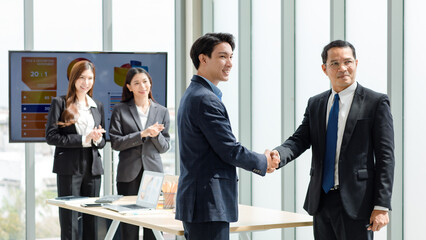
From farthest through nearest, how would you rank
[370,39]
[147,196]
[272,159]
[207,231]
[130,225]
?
[130,225]
[370,39]
[147,196]
[272,159]
[207,231]

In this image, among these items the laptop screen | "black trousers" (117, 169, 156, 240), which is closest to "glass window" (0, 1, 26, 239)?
"black trousers" (117, 169, 156, 240)

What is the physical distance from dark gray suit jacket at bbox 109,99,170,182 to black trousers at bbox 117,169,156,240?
5 cm

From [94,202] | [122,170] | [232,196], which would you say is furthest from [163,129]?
[232,196]

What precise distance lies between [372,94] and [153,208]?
170 centimetres

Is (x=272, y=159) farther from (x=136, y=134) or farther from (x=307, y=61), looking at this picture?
(x=307, y=61)

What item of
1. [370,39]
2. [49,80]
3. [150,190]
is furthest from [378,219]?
[49,80]

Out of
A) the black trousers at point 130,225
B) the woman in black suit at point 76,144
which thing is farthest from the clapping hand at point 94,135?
the black trousers at point 130,225

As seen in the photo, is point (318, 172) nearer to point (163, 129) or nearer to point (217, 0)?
point (163, 129)

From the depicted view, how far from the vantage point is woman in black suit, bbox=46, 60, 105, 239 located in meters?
5.10

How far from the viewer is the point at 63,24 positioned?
684 centimetres

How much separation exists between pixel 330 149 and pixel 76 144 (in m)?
2.60

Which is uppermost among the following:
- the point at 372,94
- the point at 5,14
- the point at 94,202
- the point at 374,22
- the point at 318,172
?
the point at 5,14

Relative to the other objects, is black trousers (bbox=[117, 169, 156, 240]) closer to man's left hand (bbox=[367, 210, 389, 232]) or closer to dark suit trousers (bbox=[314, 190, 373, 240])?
dark suit trousers (bbox=[314, 190, 373, 240])

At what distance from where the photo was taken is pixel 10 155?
6.73 meters
